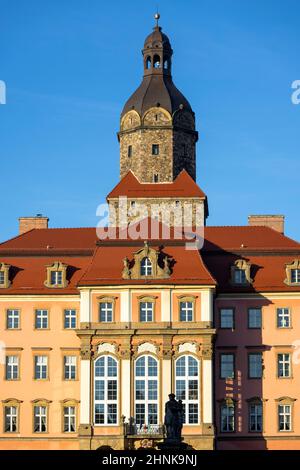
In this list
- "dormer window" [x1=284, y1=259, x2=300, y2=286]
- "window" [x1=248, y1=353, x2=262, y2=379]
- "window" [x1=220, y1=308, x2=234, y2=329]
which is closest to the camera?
"window" [x1=248, y1=353, x2=262, y2=379]

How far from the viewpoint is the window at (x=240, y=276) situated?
7888 cm

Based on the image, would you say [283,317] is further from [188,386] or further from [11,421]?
[11,421]

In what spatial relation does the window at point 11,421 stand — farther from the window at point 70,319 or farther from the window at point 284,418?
the window at point 284,418

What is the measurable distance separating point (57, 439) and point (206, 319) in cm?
1219

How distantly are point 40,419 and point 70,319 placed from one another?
6.71 meters

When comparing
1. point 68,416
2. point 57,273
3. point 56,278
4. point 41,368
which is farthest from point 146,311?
point 68,416

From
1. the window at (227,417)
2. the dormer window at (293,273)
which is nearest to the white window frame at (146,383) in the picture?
the window at (227,417)

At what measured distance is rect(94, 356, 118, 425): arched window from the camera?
72438mm

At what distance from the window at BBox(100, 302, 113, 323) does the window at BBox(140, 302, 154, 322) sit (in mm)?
1927

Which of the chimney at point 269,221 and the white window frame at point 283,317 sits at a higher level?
the chimney at point 269,221

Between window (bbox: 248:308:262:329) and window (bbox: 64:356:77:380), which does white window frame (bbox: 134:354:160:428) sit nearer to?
window (bbox: 64:356:77:380)

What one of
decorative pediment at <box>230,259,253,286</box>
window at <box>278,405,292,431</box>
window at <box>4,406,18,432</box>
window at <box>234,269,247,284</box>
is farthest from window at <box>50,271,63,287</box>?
window at <box>278,405,292,431</box>

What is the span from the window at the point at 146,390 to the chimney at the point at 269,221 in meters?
19.2

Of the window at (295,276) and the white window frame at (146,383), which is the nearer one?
the white window frame at (146,383)
